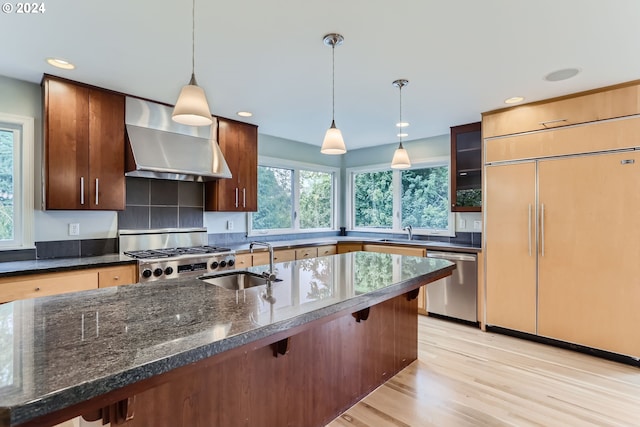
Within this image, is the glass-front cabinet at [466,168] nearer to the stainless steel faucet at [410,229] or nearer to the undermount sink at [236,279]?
the stainless steel faucet at [410,229]

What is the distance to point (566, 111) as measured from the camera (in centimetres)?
310

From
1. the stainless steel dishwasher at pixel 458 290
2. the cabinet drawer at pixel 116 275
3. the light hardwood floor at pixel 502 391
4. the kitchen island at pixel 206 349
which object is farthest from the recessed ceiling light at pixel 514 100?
the cabinet drawer at pixel 116 275

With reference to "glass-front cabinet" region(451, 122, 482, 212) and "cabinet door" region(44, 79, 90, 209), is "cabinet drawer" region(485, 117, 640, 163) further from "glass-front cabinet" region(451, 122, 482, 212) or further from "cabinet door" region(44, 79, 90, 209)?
"cabinet door" region(44, 79, 90, 209)

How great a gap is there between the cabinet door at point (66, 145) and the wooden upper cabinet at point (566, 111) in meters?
3.94

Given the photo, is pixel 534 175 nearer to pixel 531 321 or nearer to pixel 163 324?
pixel 531 321

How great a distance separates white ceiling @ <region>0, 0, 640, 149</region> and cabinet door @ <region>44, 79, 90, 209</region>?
179 mm

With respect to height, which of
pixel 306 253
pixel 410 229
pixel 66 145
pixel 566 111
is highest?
pixel 566 111

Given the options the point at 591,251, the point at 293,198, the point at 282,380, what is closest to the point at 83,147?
the point at 282,380

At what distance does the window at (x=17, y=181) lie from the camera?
8.91 feet

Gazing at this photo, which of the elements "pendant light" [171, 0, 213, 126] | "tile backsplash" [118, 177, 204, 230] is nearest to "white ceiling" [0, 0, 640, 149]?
"pendant light" [171, 0, 213, 126]

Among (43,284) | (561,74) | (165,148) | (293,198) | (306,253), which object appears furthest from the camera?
(293,198)

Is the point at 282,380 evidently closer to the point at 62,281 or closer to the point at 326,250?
the point at 62,281

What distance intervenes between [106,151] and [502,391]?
378 cm

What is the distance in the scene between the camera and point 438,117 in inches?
148
